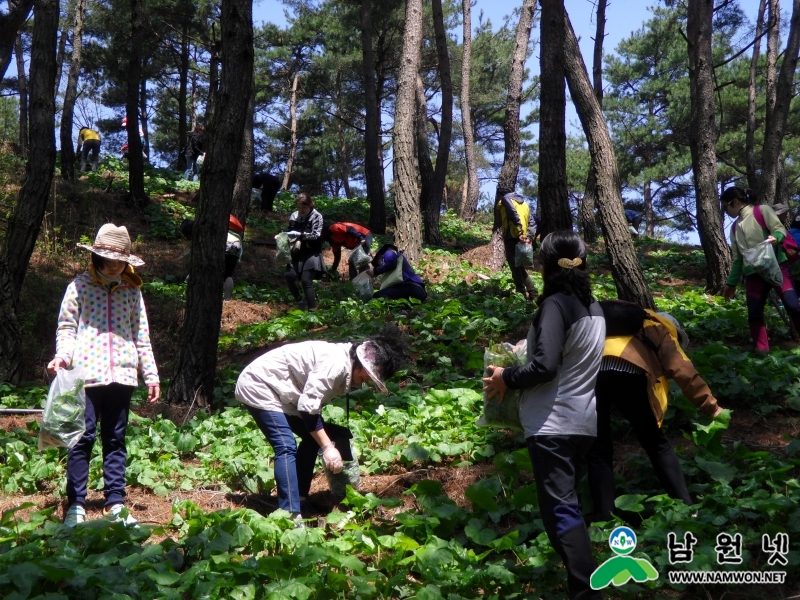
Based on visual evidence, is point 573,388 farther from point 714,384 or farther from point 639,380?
point 714,384

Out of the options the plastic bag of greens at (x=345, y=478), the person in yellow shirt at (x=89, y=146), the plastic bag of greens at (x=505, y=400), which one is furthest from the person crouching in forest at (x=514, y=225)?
the person in yellow shirt at (x=89, y=146)

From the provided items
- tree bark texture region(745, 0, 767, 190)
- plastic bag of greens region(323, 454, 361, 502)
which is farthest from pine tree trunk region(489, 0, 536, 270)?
plastic bag of greens region(323, 454, 361, 502)

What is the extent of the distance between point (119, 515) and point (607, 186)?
20.7 feet

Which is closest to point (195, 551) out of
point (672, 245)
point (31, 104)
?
point (31, 104)

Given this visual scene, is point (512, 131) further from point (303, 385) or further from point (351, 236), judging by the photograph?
point (303, 385)

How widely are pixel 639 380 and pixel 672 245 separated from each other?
1503cm

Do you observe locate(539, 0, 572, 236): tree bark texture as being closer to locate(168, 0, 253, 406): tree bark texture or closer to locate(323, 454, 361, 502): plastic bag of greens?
locate(168, 0, 253, 406): tree bark texture

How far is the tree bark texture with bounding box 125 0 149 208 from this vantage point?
15.0 metres

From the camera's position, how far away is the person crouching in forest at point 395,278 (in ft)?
33.8

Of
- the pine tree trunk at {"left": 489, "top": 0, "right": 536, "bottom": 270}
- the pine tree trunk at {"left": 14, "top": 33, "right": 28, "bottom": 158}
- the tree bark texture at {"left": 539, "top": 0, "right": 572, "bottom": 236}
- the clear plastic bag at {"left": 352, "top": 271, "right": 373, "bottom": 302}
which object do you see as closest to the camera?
the tree bark texture at {"left": 539, "top": 0, "right": 572, "bottom": 236}

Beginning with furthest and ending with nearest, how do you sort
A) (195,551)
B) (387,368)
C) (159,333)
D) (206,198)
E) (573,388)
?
(159,333) → (206,198) → (387,368) → (195,551) → (573,388)

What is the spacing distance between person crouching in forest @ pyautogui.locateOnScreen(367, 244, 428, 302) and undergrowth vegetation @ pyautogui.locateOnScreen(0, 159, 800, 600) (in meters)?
2.63

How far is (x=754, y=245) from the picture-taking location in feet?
22.3

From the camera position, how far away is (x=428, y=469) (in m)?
5.26
